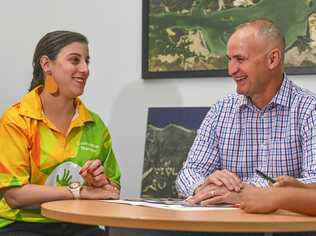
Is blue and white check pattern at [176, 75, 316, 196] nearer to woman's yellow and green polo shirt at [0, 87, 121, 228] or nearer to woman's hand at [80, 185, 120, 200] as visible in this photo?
woman's hand at [80, 185, 120, 200]

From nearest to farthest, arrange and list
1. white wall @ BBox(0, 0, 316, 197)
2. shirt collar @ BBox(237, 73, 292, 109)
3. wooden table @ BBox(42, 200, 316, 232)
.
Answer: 1. wooden table @ BBox(42, 200, 316, 232)
2. shirt collar @ BBox(237, 73, 292, 109)
3. white wall @ BBox(0, 0, 316, 197)

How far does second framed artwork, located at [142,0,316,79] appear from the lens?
2.76 meters

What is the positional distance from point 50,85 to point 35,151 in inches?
11.8

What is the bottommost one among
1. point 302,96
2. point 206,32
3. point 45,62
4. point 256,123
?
point 256,123

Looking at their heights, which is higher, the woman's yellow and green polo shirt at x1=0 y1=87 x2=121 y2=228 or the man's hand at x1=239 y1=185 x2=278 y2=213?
the woman's yellow and green polo shirt at x1=0 y1=87 x2=121 y2=228

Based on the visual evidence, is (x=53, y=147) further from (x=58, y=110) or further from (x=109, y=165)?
(x=109, y=165)

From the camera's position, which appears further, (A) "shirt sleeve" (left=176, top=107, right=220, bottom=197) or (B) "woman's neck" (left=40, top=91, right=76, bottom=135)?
(B) "woman's neck" (left=40, top=91, right=76, bottom=135)

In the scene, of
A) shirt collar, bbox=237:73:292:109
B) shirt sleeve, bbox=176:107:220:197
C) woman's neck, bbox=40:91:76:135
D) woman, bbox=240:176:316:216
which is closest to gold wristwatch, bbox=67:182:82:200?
woman's neck, bbox=40:91:76:135

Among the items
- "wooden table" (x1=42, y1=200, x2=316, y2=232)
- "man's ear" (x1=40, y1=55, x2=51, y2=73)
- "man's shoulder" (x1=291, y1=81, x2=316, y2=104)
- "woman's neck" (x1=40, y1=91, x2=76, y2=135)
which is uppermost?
"man's ear" (x1=40, y1=55, x2=51, y2=73)

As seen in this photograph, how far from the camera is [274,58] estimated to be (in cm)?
242

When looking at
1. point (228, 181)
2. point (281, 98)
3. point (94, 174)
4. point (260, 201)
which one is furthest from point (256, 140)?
point (260, 201)

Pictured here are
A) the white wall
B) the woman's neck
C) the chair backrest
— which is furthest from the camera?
the white wall

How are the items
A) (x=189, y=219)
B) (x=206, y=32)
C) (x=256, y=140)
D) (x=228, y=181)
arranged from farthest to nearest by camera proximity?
→ 1. (x=206, y=32)
2. (x=256, y=140)
3. (x=228, y=181)
4. (x=189, y=219)

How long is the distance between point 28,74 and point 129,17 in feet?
2.22
